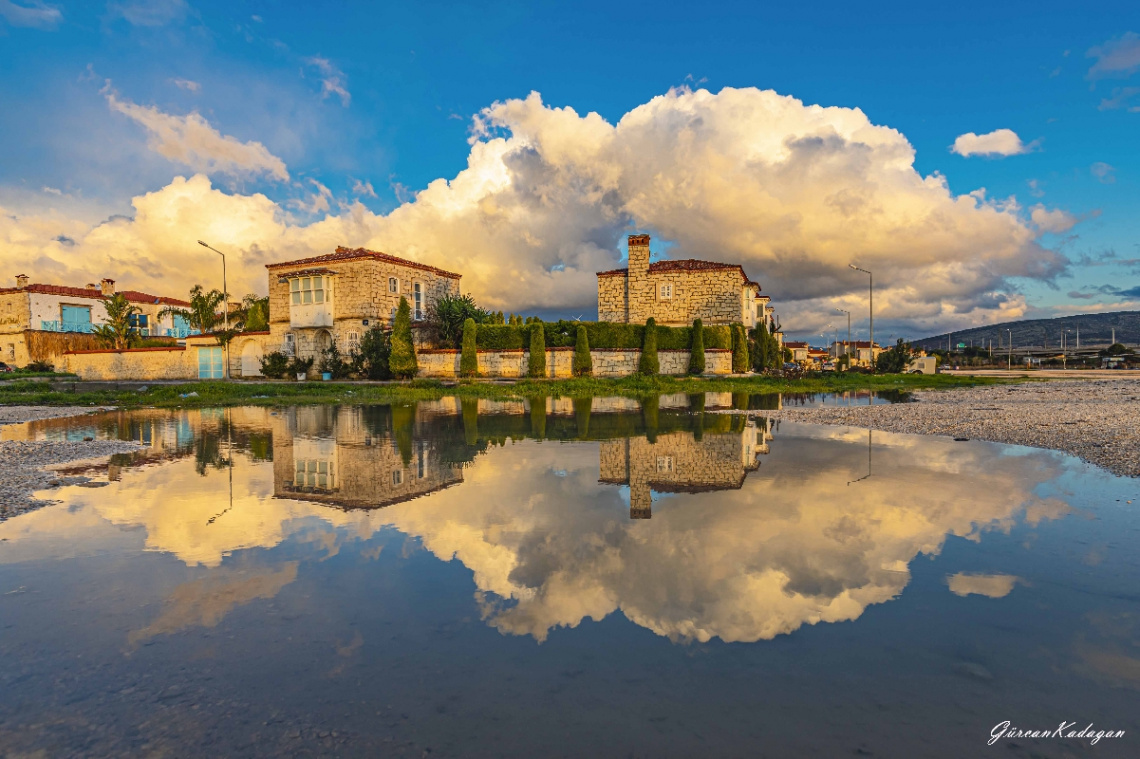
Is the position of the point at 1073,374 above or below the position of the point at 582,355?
below

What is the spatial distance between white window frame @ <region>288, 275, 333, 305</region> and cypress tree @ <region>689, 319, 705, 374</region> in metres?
23.3

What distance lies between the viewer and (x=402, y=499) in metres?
7.04

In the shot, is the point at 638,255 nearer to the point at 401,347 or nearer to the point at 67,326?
the point at 401,347

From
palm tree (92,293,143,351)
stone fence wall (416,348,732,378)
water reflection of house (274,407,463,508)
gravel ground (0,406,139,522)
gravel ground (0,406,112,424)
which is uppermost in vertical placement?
palm tree (92,293,143,351)

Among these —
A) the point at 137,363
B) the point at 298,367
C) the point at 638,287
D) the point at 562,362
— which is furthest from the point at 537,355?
the point at 137,363

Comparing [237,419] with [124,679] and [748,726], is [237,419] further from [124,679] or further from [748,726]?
[748,726]

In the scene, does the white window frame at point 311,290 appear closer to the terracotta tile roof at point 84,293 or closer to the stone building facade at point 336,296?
the stone building facade at point 336,296

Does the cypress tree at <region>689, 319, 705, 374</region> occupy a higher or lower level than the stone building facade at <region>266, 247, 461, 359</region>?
lower

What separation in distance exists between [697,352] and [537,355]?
988 cm

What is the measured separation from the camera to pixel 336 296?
3809 cm

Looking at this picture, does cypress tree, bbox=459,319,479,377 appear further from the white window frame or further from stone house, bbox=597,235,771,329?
stone house, bbox=597,235,771,329

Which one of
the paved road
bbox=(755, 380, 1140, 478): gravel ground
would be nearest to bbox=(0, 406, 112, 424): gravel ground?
bbox=(755, 380, 1140, 478): gravel ground

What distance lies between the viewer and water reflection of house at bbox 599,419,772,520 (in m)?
7.48

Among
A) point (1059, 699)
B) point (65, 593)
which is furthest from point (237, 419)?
point (1059, 699)
